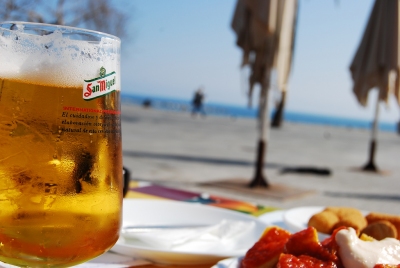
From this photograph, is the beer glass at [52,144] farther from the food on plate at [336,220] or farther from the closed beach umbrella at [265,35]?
the closed beach umbrella at [265,35]

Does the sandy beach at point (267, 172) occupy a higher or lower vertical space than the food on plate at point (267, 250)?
lower

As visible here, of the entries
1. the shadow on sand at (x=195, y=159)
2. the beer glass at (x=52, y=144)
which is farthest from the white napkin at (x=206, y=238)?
the shadow on sand at (x=195, y=159)

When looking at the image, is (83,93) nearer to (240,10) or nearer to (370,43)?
(240,10)

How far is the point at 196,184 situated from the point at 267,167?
3409 mm

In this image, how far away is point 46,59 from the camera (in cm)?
85

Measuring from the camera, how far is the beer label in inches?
34.3

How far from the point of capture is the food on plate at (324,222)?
1375mm

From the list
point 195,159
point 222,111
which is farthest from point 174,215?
point 222,111

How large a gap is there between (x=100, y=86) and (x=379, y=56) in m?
7.93

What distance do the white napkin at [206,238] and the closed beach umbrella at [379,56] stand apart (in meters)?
7.16

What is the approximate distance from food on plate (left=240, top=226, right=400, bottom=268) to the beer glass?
0.37m

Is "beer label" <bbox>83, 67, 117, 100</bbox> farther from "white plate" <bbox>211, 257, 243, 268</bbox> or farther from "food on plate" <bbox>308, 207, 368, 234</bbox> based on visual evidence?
"food on plate" <bbox>308, 207, 368, 234</bbox>

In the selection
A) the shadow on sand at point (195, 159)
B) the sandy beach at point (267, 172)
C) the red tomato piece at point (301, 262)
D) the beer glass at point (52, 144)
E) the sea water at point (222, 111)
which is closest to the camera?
the beer glass at point (52, 144)

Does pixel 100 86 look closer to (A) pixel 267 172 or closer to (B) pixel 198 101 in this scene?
(A) pixel 267 172
